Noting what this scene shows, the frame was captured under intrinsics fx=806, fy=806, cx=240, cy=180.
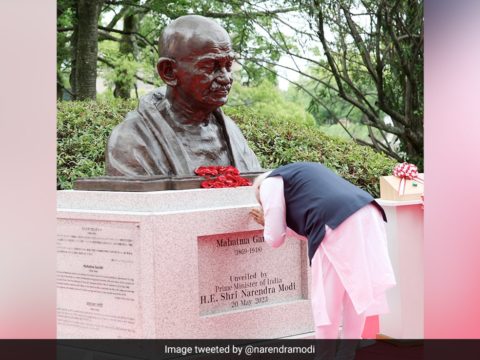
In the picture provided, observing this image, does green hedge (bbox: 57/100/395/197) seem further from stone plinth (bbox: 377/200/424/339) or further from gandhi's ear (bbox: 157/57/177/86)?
stone plinth (bbox: 377/200/424/339)

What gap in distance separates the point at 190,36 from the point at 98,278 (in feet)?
6.00

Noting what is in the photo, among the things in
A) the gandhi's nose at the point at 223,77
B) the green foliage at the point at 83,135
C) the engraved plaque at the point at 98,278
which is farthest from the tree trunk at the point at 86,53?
Result: the engraved plaque at the point at 98,278

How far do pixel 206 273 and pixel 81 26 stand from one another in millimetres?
6928

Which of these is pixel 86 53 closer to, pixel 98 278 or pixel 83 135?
pixel 83 135

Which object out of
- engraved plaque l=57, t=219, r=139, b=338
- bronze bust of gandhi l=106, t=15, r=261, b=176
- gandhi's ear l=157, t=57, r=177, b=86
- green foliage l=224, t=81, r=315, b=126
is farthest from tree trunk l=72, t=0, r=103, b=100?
engraved plaque l=57, t=219, r=139, b=338

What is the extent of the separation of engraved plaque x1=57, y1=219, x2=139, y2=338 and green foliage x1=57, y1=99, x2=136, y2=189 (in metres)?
3.90

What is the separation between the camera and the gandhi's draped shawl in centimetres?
564

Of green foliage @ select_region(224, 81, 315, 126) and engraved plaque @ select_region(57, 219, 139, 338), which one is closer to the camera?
engraved plaque @ select_region(57, 219, 139, 338)

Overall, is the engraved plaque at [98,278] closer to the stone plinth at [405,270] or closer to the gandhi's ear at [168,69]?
the gandhi's ear at [168,69]

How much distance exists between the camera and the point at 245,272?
5605 millimetres

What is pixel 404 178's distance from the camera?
654 cm

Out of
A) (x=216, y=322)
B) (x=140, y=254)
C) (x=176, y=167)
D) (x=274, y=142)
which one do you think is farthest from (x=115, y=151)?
(x=274, y=142)

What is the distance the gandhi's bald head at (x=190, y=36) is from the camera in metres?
5.77

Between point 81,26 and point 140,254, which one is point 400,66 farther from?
point 140,254
